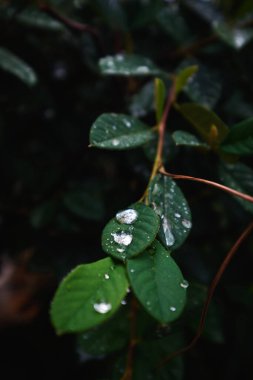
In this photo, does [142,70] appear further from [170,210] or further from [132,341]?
[132,341]

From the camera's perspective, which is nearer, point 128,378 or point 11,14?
point 128,378

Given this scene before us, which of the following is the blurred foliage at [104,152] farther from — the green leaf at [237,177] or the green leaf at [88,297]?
the green leaf at [88,297]

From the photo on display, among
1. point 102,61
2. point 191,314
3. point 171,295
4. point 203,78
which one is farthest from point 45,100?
point 171,295

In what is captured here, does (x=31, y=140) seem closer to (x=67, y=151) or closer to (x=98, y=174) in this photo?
(x=67, y=151)

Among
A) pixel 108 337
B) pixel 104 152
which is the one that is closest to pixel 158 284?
pixel 108 337

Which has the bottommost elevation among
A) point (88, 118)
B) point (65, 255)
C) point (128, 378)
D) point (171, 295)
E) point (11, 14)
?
point (65, 255)

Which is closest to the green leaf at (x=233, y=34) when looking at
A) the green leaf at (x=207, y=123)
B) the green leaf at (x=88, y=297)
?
the green leaf at (x=207, y=123)

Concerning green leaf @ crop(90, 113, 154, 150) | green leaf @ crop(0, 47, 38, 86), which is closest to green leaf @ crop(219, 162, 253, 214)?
green leaf @ crop(90, 113, 154, 150)

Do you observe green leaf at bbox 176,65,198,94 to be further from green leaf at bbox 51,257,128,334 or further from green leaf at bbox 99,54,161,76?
green leaf at bbox 51,257,128,334
